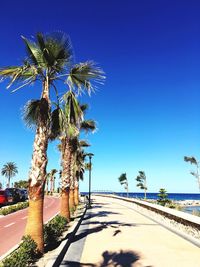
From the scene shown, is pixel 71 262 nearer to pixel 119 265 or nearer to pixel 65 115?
pixel 119 265

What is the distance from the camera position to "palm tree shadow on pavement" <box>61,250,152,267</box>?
8.34 m

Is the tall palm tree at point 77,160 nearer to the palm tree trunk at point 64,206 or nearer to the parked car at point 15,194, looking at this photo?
the parked car at point 15,194

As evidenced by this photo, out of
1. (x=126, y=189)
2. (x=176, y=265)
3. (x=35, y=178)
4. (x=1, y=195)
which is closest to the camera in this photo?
(x=176, y=265)

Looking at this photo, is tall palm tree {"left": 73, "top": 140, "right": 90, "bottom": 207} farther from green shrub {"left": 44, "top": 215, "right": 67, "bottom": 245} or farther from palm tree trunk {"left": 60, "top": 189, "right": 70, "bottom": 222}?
green shrub {"left": 44, "top": 215, "right": 67, "bottom": 245}

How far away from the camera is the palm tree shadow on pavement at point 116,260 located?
8.34 meters

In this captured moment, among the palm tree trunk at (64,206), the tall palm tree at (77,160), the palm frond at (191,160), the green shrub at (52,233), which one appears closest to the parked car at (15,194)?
the tall palm tree at (77,160)

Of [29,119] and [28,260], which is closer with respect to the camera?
[28,260]

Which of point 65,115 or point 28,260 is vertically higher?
point 65,115

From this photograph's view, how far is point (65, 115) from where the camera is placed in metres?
11.6

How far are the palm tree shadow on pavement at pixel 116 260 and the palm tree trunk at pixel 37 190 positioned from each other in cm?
126

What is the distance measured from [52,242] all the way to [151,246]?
3.57m

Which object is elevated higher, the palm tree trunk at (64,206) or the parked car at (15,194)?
the parked car at (15,194)

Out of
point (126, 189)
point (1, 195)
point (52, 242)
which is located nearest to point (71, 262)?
point (52, 242)

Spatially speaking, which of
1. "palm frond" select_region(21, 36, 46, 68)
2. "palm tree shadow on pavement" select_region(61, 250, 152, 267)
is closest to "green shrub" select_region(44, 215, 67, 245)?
"palm tree shadow on pavement" select_region(61, 250, 152, 267)
